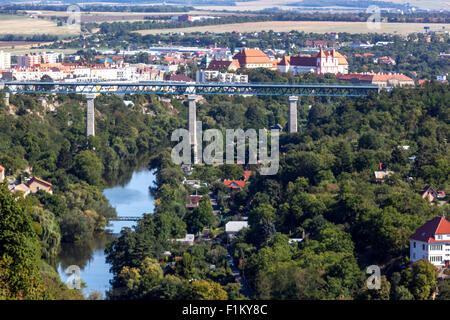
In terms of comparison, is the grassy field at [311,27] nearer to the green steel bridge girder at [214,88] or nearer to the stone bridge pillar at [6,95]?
the green steel bridge girder at [214,88]

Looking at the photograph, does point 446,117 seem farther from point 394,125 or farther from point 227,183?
point 227,183

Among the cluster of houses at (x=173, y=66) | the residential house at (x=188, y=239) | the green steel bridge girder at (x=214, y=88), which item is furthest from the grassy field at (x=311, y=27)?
the residential house at (x=188, y=239)

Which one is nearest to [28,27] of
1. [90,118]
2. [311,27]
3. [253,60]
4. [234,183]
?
[311,27]

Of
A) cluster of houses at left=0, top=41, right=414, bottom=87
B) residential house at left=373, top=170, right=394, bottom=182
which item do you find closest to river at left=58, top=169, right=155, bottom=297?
residential house at left=373, top=170, right=394, bottom=182

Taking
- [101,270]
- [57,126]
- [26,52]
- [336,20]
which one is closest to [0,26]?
[26,52]

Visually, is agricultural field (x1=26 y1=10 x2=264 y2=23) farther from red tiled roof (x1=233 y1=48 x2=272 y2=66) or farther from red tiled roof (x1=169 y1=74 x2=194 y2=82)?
red tiled roof (x1=169 y1=74 x2=194 y2=82)
